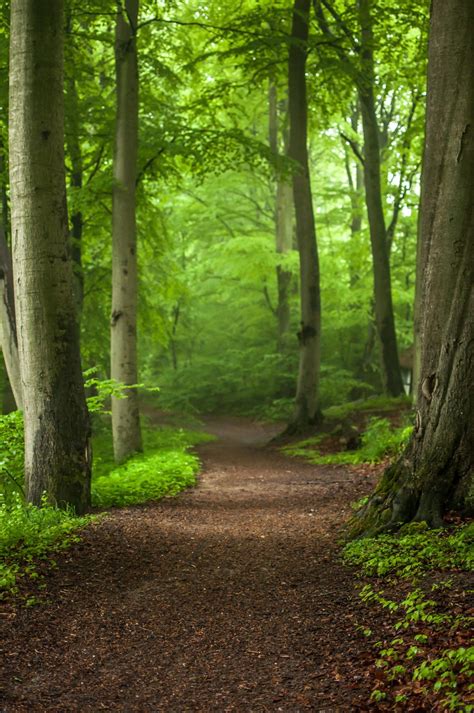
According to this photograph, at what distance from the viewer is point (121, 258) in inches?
442

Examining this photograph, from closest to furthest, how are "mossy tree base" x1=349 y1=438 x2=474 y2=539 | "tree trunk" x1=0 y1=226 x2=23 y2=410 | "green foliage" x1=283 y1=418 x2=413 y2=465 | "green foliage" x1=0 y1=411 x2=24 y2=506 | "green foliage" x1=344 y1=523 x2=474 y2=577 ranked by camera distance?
"green foliage" x1=344 y1=523 x2=474 y2=577 → "mossy tree base" x1=349 y1=438 x2=474 y2=539 → "green foliage" x1=0 y1=411 x2=24 y2=506 → "tree trunk" x1=0 y1=226 x2=23 y2=410 → "green foliage" x1=283 y1=418 x2=413 y2=465

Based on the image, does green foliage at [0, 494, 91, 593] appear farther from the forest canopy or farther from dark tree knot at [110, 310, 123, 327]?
dark tree knot at [110, 310, 123, 327]

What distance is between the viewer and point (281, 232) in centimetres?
2277

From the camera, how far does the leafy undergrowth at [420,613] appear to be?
3049 millimetres

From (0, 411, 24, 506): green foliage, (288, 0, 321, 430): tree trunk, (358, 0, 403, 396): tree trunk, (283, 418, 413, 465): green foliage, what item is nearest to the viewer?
(0, 411, 24, 506): green foliage

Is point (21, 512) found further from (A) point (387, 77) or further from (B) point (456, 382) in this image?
(A) point (387, 77)

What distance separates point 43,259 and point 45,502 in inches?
93.3

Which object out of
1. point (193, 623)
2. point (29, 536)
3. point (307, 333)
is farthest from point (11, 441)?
point (307, 333)

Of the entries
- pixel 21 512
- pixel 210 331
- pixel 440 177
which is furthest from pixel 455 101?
pixel 210 331

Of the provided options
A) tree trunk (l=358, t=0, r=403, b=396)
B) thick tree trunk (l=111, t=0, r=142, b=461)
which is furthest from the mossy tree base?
tree trunk (l=358, t=0, r=403, b=396)

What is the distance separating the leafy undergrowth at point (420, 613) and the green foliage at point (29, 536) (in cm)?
246

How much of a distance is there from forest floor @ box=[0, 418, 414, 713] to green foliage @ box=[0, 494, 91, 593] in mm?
184

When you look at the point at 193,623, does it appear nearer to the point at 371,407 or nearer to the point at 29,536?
the point at 29,536

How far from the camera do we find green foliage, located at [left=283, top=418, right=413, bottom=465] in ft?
36.3
